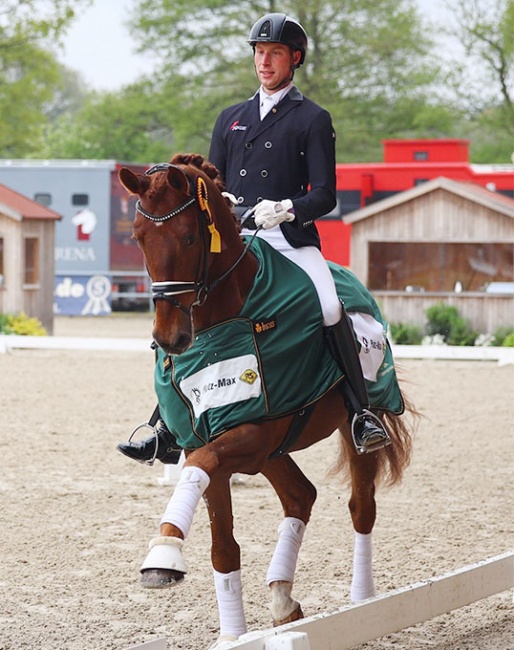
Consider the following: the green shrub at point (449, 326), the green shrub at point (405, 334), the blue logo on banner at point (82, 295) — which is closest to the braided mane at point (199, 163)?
the green shrub at point (405, 334)

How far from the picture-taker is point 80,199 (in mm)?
28141

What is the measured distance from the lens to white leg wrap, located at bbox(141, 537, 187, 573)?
358 centimetres

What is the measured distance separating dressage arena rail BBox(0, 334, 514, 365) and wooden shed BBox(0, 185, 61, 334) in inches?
89.7

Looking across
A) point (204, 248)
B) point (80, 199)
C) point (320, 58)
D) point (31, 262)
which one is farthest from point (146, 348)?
point (320, 58)

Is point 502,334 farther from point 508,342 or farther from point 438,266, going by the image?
point 438,266

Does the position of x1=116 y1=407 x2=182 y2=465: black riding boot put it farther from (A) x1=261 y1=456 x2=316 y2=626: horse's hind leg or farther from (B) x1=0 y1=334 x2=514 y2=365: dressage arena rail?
(B) x1=0 y1=334 x2=514 y2=365: dressage arena rail

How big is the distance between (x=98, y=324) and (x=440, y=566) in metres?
19.7

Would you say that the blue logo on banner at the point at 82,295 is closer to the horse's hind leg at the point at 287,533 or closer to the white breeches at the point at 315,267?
the horse's hind leg at the point at 287,533

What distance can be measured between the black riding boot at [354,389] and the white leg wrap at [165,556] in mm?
1260

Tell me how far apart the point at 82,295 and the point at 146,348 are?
34.4 ft

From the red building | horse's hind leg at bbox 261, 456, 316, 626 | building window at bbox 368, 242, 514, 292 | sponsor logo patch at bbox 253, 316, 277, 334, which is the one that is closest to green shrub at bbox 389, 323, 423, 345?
building window at bbox 368, 242, 514, 292

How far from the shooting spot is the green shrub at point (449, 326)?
765 inches

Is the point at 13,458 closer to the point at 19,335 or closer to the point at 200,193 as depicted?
the point at 200,193

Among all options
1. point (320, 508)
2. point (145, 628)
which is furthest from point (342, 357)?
point (320, 508)
